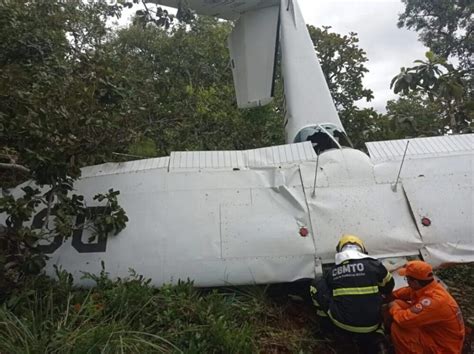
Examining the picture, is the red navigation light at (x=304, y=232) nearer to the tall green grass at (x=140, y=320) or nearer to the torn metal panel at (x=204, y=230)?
the torn metal panel at (x=204, y=230)

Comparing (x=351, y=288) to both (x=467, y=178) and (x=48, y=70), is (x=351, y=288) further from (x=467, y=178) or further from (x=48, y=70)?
(x=48, y=70)

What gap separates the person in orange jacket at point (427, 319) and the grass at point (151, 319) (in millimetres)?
815

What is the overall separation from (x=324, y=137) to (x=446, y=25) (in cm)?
1915

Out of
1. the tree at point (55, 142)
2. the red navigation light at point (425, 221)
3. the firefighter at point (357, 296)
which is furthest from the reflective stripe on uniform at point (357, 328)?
the tree at point (55, 142)

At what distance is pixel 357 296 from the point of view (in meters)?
3.93

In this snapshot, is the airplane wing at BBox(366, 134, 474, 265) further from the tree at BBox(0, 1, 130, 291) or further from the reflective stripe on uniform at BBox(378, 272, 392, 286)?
the tree at BBox(0, 1, 130, 291)

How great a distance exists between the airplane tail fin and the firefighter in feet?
14.7

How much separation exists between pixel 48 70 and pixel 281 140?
555cm

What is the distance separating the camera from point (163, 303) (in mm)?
4219

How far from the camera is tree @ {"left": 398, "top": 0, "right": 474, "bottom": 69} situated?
20.5 meters

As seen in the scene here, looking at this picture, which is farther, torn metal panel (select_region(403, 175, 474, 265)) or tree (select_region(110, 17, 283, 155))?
tree (select_region(110, 17, 283, 155))

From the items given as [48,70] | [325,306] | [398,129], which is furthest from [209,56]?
[325,306]

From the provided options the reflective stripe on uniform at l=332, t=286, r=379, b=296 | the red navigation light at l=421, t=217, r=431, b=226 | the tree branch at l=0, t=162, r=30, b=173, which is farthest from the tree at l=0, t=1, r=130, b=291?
the red navigation light at l=421, t=217, r=431, b=226

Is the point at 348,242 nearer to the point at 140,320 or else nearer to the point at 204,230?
the point at 204,230
